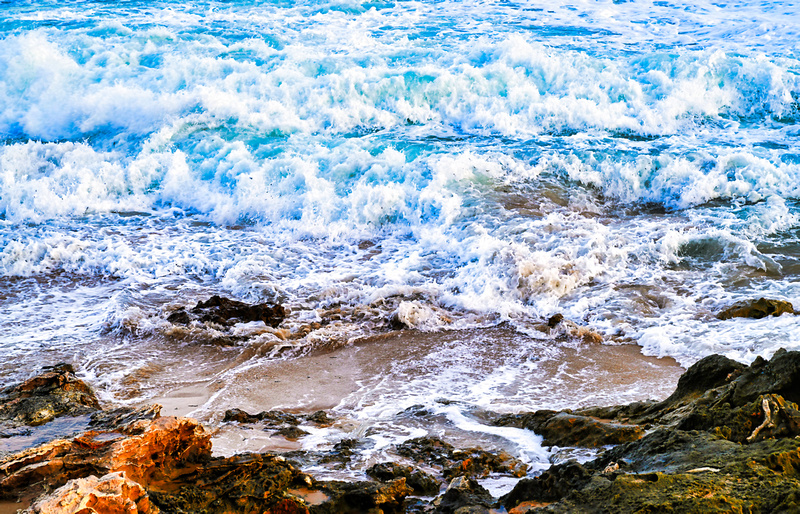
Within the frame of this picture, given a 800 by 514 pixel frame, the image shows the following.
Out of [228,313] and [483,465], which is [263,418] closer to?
[483,465]

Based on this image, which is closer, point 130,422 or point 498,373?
point 130,422

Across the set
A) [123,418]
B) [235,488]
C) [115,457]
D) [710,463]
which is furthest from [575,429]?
[123,418]

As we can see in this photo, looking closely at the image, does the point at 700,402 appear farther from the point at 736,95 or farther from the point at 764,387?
the point at 736,95

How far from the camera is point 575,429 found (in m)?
3.97

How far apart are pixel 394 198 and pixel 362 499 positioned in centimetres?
803

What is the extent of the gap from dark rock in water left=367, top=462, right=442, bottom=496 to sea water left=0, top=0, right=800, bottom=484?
706 millimetres

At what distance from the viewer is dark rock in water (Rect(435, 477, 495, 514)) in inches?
119

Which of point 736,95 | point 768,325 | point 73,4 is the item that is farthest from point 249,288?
point 73,4

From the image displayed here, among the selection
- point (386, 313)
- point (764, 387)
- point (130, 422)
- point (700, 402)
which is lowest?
point (386, 313)

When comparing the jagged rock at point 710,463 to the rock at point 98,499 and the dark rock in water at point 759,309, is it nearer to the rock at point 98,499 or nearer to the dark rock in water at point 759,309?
the rock at point 98,499

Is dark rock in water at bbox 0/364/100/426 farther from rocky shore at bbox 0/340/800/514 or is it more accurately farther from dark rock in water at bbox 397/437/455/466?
dark rock in water at bbox 397/437/455/466

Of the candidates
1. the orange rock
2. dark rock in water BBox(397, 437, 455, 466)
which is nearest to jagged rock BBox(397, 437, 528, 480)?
dark rock in water BBox(397, 437, 455, 466)

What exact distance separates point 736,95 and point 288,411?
1374 centimetres

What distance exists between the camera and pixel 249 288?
832cm
